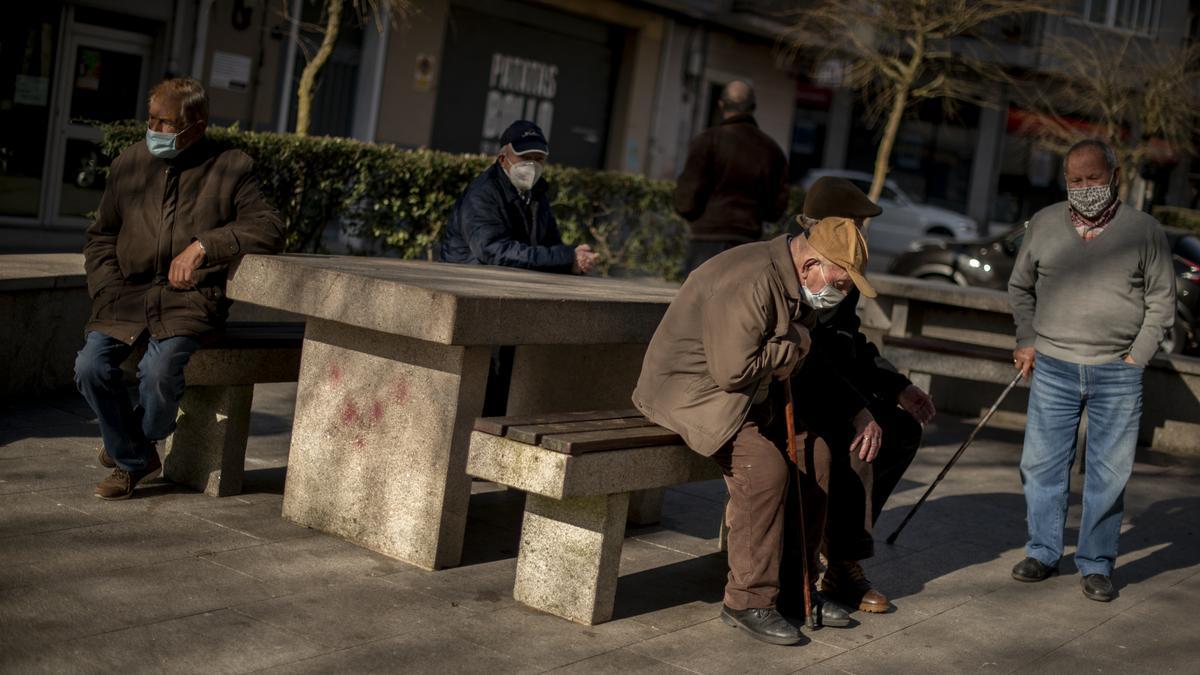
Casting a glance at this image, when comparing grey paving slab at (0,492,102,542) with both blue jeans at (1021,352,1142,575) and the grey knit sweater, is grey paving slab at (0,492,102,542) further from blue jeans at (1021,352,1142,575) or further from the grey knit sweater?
the grey knit sweater

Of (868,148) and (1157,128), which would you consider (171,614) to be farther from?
(868,148)

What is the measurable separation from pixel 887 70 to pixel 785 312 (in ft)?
44.0

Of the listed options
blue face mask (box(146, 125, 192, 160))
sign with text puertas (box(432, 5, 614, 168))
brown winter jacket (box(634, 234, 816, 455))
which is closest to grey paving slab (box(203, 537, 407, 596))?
brown winter jacket (box(634, 234, 816, 455))

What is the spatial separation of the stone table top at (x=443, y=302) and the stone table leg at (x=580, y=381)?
320 millimetres

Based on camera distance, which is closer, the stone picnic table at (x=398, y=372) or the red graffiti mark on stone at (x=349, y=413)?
the stone picnic table at (x=398, y=372)

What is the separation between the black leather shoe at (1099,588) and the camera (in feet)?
21.1

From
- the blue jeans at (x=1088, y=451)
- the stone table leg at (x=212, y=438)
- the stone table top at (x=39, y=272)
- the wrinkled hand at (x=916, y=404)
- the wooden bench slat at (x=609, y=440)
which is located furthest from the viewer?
the stone table top at (x=39, y=272)

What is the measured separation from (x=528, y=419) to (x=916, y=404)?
5.53 feet

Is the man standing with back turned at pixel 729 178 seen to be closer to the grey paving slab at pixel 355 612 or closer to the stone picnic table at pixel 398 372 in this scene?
the stone picnic table at pixel 398 372

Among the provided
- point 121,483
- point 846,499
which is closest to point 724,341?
point 846,499

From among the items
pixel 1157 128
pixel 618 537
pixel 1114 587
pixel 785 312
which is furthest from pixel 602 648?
pixel 1157 128

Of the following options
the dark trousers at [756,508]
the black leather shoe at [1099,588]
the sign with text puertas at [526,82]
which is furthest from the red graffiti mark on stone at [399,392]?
the sign with text puertas at [526,82]

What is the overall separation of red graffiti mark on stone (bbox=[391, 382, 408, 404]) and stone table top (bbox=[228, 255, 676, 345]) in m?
0.30

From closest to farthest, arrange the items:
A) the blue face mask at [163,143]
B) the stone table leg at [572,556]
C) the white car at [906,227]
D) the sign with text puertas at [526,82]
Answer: the stone table leg at [572,556] < the blue face mask at [163,143] < the sign with text puertas at [526,82] < the white car at [906,227]
